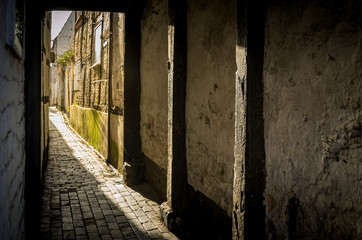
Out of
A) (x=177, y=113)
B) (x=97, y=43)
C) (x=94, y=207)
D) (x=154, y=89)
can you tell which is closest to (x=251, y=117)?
(x=177, y=113)

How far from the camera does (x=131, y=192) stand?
18.3 feet

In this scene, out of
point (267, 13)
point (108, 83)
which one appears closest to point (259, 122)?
point (267, 13)

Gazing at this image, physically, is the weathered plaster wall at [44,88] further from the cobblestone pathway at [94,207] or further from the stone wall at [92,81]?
the stone wall at [92,81]

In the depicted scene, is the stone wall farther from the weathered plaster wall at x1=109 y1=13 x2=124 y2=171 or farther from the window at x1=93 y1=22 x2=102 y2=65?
the weathered plaster wall at x1=109 y1=13 x2=124 y2=171

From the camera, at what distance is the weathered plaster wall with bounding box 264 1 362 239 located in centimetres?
164

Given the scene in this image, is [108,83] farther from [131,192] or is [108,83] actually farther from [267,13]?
[267,13]

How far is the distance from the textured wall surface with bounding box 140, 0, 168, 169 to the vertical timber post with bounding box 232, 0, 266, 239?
2.68 m

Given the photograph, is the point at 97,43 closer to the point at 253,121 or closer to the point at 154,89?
the point at 154,89

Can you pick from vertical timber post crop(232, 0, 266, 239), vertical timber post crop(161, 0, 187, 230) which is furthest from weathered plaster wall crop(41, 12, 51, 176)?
vertical timber post crop(232, 0, 266, 239)

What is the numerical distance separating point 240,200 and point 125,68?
450cm

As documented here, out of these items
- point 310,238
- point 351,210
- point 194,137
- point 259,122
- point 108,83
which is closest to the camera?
point 351,210

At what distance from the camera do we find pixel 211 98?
3.39m

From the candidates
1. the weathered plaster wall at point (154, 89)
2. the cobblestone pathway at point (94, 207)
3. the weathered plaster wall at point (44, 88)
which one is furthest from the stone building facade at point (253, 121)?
the weathered plaster wall at point (44, 88)

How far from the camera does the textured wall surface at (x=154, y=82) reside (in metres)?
5.04
